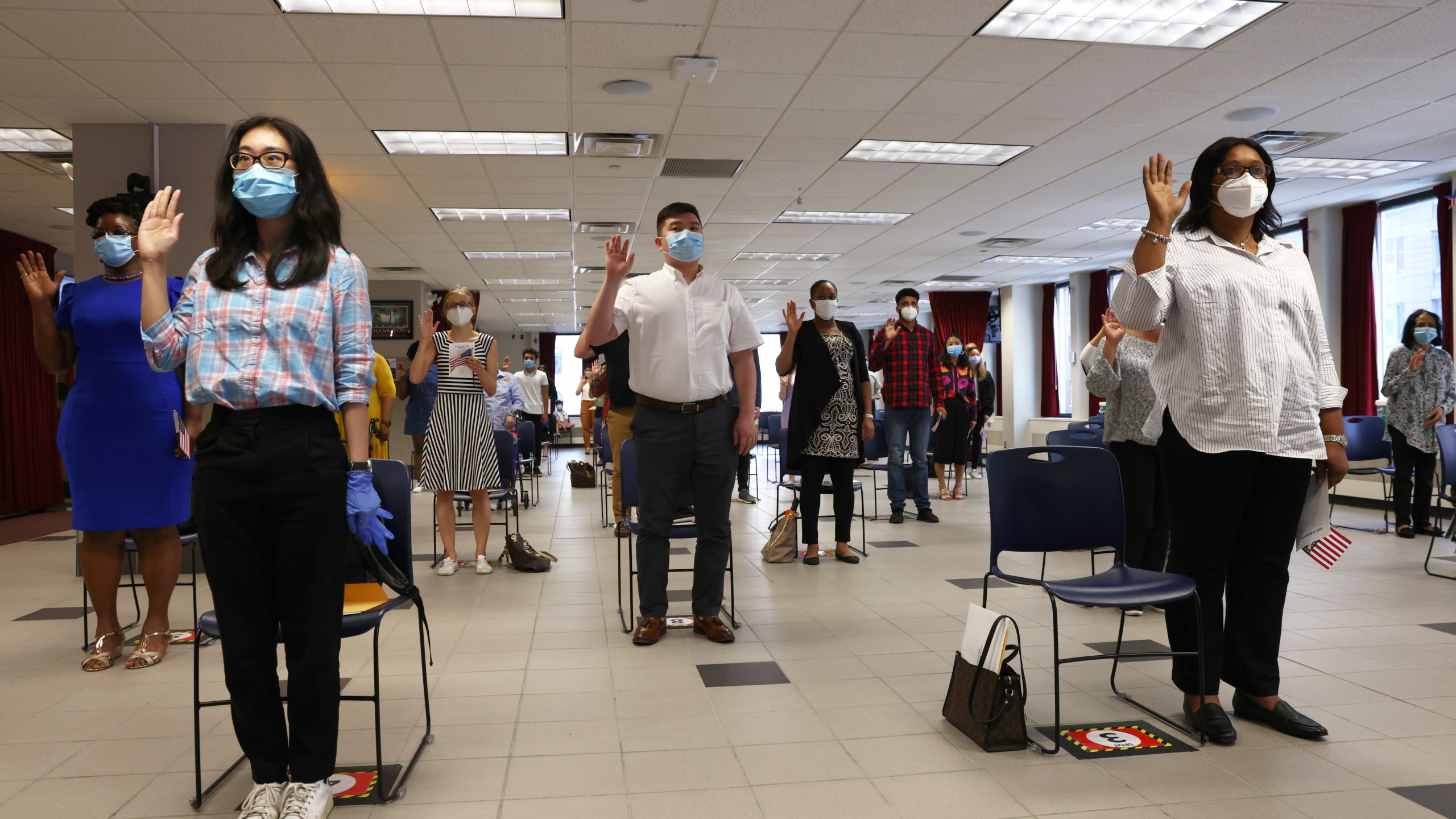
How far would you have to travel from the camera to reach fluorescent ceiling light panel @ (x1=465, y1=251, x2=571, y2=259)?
1137cm

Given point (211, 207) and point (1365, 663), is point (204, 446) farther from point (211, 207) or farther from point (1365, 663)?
point (211, 207)

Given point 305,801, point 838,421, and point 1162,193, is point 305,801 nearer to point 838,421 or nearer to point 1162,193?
point 1162,193

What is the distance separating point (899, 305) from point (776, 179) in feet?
6.24

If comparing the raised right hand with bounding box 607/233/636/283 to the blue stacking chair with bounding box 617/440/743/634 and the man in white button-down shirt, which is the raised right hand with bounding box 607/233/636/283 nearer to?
the man in white button-down shirt

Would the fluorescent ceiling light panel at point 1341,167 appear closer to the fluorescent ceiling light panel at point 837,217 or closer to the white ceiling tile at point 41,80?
the fluorescent ceiling light panel at point 837,217

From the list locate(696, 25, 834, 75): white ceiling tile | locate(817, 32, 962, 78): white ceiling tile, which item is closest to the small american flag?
locate(817, 32, 962, 78): white ceiling tile

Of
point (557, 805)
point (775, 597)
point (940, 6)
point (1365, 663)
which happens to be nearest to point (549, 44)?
point (940, 6)

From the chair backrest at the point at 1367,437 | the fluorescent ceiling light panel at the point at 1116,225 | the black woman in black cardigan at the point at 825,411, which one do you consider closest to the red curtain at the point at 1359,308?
the fluorescent ceiling light panel at the point at 1116,225

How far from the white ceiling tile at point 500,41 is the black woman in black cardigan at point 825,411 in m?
1.98

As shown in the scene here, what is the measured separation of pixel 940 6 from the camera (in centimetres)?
436

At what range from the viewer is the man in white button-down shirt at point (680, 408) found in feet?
11.0

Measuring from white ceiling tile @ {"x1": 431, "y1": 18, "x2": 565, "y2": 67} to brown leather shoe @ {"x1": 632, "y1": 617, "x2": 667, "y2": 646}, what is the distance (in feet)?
9.82

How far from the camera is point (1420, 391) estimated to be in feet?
20.5

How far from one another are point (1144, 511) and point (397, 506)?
2.93 metres
